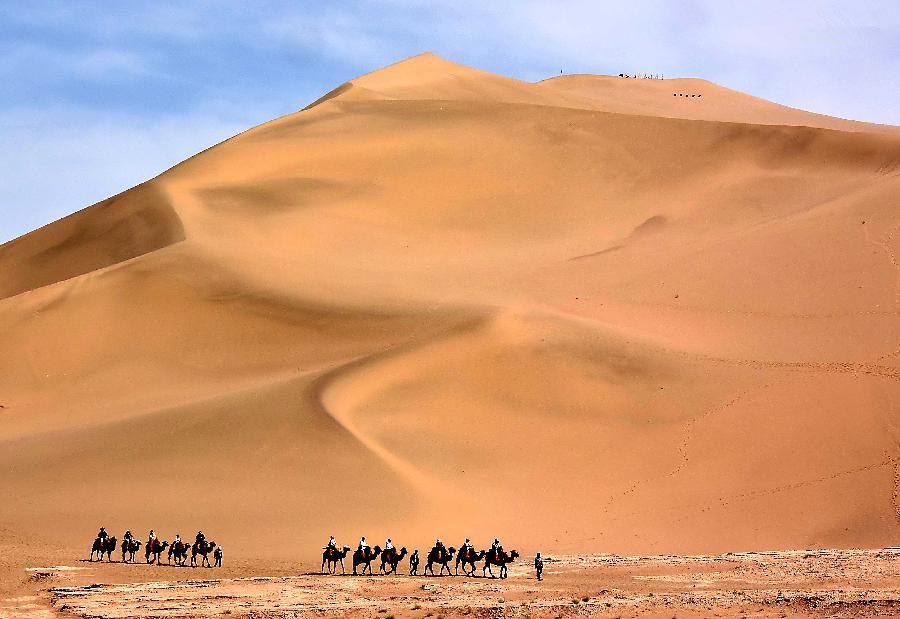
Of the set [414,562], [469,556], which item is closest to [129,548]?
[414,562]

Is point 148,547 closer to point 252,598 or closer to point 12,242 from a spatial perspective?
point 252,598

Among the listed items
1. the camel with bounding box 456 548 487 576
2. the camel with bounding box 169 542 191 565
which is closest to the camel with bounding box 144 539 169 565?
the camel with bounding box 169 542 191 565

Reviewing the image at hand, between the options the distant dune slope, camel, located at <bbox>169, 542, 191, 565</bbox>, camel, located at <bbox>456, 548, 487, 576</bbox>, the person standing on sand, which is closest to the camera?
camel, located at <bbox>456, 548, 487, 576</bbox>

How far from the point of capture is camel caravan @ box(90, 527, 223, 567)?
32.8 meters

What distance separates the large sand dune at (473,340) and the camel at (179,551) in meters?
1.60

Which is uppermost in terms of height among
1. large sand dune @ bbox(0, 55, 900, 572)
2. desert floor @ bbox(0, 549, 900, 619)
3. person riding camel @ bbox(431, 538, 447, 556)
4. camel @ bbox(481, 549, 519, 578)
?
large sand dune @ bbox(0, 55, 900, 572)

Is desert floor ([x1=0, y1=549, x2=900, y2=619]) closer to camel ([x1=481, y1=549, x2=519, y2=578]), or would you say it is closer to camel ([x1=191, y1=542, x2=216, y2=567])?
camel ([x1=481, y1=549, x2=519, y2=578])

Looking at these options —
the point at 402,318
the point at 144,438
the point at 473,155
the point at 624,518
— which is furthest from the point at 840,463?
the point at 473,155

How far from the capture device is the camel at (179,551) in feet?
108

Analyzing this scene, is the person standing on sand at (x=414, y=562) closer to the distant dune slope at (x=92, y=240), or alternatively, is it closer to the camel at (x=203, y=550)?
the camel at (x=203, y=550)

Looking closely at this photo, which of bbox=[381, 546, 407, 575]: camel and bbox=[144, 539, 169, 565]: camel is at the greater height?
bbox=[144, 539, 169, 565]: camel

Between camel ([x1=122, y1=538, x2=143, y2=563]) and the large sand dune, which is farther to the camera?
the large sand dune

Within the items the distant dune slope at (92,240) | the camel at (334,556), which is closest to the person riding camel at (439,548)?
the camel at (334,556)

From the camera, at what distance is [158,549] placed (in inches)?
1307
